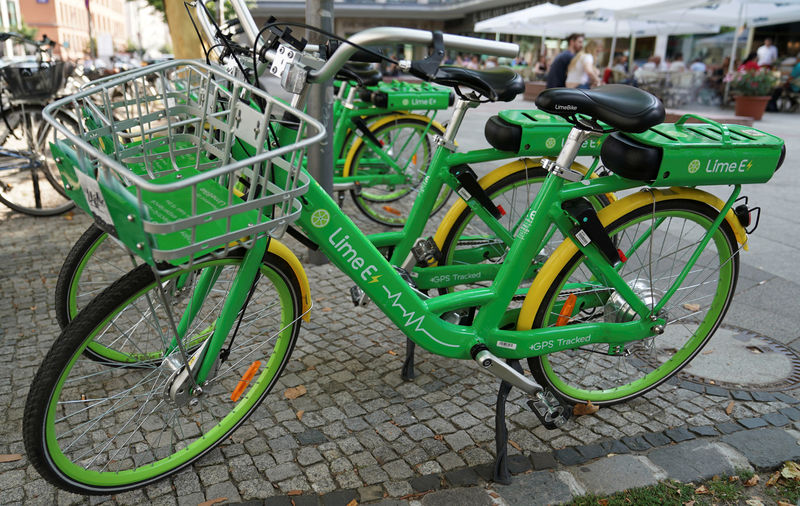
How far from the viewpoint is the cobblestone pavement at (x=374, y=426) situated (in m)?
2.26

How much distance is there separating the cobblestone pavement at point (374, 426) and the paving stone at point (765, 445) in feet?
0.24

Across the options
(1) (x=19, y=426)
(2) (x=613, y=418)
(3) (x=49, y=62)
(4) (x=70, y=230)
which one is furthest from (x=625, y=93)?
(3) (x=49, y=62)

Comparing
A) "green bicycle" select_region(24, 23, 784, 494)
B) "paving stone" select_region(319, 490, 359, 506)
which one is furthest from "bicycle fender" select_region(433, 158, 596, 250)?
"paving stone" select_region(319, 490, 359, 506)

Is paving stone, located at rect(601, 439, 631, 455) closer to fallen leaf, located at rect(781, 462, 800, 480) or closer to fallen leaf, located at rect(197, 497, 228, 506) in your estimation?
fallen leaf, located at rect(781, 462, 800, 480)

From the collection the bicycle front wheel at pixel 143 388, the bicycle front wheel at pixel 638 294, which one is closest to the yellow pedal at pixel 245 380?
the bicycle front wheel at pixel 143 388

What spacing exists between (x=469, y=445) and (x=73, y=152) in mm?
1762

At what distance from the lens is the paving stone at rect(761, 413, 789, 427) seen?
2.69 meters

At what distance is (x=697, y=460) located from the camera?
2.44m

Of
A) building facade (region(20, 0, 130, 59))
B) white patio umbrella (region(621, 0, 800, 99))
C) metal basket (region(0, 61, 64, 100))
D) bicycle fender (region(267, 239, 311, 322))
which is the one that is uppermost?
white patio umbrella (region(621, 0, 800, 99))

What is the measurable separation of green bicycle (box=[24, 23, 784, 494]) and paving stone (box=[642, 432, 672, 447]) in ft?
0.73

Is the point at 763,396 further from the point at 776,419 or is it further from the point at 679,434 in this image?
the point at 679,434

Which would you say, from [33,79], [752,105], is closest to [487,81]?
[33,79]

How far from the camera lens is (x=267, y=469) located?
234cm

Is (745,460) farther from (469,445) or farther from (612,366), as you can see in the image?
(469,445)
